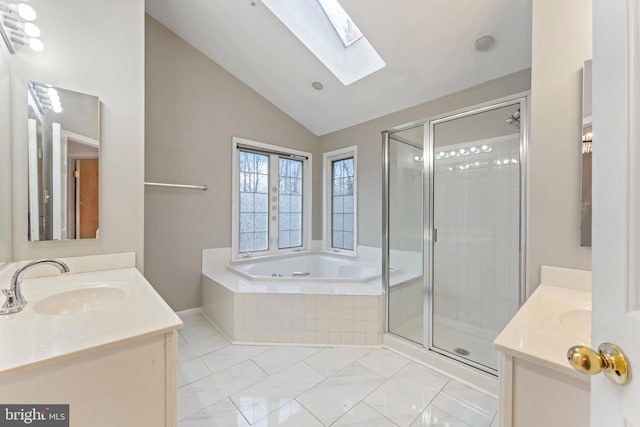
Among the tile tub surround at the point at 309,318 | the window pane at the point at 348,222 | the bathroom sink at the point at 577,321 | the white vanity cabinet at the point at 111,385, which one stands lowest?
the tile tub surround at the point at 309,318

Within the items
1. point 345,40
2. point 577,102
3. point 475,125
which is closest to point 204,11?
→ point 345,40

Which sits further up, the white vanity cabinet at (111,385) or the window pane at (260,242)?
the window pane at (260,242)

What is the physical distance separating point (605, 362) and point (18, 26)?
2575 mm

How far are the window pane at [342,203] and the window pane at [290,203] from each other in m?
0.47

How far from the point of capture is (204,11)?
7.67ft

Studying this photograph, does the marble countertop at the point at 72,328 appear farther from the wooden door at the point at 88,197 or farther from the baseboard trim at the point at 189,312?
the baseboard trim at the point at 189,312

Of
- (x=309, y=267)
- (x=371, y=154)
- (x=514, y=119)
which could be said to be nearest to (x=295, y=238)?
(x=309, y=267)

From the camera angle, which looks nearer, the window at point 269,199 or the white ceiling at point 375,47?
the white ceiling at point 375,47

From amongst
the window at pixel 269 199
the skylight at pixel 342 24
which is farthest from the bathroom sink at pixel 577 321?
the window at pixel 269 199

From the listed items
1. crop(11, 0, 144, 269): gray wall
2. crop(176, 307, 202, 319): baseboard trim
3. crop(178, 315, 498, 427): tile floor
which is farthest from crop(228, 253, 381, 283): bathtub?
crop(11, 0, 144, 269): gray wall

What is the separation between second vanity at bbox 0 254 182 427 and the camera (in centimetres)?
68

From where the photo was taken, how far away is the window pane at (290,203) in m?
3.50

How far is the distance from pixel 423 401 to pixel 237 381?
1.18 metres

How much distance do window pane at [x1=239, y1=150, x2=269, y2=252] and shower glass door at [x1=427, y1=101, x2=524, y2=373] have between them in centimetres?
200
